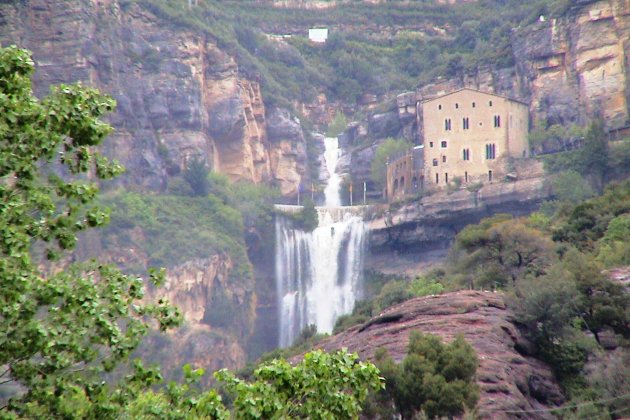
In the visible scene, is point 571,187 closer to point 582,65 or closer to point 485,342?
point 582,65

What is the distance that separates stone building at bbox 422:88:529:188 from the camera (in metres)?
79.9

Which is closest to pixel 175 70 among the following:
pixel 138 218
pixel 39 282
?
pixel 138 218

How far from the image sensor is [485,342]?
103 feet

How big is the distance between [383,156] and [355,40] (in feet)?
136

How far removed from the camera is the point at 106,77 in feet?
297

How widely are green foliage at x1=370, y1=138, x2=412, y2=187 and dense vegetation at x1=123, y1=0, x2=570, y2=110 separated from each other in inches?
421

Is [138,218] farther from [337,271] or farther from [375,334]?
[375,334]

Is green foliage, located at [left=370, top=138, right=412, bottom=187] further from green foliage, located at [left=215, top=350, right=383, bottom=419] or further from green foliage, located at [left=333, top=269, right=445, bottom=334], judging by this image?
green foliage, located at [left=215, top=350, right=383, bottom=419]

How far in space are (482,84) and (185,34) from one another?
29.6m

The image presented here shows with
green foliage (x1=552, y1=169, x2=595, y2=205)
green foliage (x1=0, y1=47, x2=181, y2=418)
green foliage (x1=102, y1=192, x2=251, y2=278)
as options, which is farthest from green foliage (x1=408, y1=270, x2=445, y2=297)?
green foliage (x1=0, y1=47, x2=181, y2=418)

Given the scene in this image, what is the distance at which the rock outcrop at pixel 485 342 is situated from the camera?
1108 inches

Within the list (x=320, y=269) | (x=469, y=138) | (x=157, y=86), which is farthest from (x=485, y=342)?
(x=157, y=86)

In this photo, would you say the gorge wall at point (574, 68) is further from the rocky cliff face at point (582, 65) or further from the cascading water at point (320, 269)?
the cascading water at point (320, 269)

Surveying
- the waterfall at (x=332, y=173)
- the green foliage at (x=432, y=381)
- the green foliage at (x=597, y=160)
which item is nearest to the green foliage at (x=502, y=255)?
the green foliage at (x=432, y=381)
